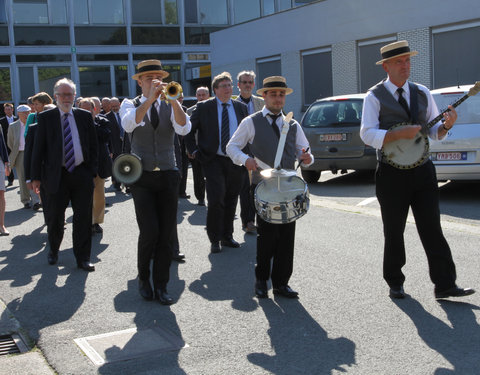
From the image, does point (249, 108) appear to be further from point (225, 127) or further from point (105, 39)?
point (105, 39)

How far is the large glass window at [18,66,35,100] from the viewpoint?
107 feet

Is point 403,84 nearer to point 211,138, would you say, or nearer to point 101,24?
point 211,138

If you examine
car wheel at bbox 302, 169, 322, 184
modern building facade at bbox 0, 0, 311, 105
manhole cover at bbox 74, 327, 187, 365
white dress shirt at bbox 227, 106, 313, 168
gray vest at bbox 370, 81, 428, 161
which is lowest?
manhole cover at bbox 74, 327, 187, 365

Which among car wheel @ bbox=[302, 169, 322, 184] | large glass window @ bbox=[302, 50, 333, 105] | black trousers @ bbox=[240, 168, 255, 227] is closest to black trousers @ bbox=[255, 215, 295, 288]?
black trousers @ bbox=[240, 168, 255, 227]

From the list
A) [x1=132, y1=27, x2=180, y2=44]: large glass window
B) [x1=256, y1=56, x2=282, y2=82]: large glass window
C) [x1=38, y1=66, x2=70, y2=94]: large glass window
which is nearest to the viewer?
[x1=256, y1=56, x2=282, y2=82]: large glass window

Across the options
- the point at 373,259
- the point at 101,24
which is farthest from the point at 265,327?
the point at 101,24

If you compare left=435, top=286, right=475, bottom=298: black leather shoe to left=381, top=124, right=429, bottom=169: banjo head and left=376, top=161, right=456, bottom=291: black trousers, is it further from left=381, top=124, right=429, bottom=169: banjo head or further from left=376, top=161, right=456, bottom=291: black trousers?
left=381, top=124, right=429, bottom=169: banjo head

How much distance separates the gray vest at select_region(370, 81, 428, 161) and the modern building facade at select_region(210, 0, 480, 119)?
42.8 feet

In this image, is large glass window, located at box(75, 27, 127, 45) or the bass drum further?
large glass window, located at box(75, 27, 127, 45)

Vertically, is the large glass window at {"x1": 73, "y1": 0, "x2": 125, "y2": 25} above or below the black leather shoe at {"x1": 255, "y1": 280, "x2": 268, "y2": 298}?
above

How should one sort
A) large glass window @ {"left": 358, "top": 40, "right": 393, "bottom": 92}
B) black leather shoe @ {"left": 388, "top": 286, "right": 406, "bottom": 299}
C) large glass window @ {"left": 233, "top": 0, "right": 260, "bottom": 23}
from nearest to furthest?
black leather shoe @ {"left": 388, "top": 286, "right": 406, "bottom": 299} → large glass window @ {"left": 358, "top": 40, "right": 393, "bottom": 92} → large glass window @ {"left": 233, "top": 0, "right": 260, "bottom": 23}

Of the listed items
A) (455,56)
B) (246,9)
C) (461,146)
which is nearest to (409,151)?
(461,146)

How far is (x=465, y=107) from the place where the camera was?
10.8 m

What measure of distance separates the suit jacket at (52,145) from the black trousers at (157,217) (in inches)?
60.6
